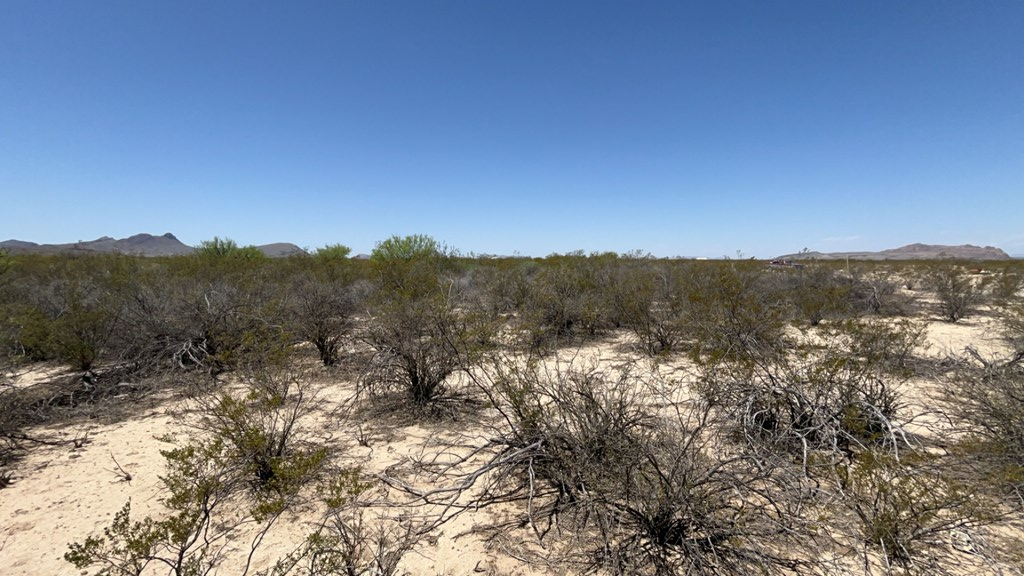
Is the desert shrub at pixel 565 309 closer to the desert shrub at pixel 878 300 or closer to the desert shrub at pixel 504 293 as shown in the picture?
the desert shrub at pixel 504 293

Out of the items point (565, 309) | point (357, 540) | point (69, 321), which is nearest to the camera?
point (357, 540)

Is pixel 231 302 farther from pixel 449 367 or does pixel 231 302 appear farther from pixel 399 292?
pixel 449 367

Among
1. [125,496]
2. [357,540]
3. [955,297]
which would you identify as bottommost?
[125,496]

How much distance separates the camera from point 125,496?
3.35 m

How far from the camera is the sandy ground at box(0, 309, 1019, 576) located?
2.59 meters

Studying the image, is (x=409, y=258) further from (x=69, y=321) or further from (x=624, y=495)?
(x=624, y=495)

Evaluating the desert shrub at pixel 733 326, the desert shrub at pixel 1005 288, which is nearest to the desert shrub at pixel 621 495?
the desert shrub at pixel 733 326

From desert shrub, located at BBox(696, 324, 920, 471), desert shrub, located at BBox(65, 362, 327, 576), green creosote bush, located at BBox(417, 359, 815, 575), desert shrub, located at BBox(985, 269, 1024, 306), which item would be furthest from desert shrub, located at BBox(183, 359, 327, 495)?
desert shrub, located at BBox(985, 269, 1024, 306)

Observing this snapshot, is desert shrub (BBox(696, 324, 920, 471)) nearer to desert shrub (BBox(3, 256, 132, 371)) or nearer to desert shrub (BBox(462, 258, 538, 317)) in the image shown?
desert shrub (BBox(462, 258, 538, 317))

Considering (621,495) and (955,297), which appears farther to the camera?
(955,297)

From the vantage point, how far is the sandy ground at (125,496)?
8.48 ft

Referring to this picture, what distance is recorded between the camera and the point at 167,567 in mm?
2555

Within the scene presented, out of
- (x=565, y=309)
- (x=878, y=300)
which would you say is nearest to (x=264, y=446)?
(x=565, y=309)

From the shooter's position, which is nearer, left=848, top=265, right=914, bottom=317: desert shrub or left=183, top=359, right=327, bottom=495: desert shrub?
left=183, top=359, right=327, bottom=495: desert shrub
